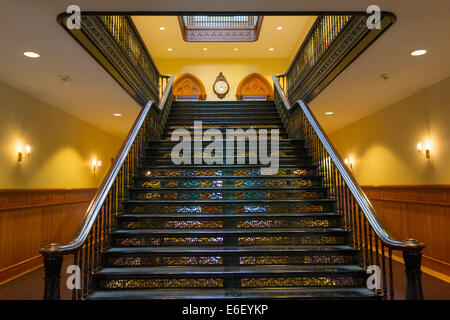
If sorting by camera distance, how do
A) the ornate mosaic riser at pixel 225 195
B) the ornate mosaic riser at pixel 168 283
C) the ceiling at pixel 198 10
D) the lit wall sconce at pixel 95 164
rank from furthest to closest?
the lit wall sconce at pixel 95 164 < the ornate mosaic riser at pixel 225 195 < the ornate mosaic riser at pixel 168 283 < the ceiling at pixel 198 10

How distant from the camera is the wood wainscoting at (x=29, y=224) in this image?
4324 mm

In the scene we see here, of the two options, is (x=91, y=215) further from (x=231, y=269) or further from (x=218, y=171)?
(x=218, y=171)

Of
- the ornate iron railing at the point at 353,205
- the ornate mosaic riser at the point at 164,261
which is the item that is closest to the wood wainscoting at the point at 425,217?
the ornate iron railing at the point at 353,205

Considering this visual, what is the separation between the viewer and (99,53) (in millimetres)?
3916

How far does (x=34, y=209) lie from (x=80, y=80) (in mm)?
2418

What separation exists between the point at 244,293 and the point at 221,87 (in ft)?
29.8

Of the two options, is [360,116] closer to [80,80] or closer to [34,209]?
[80,80]

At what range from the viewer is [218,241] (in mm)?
3465

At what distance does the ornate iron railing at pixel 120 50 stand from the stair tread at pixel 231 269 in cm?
275

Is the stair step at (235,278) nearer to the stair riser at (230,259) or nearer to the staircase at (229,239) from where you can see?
the staircase at (229,239)

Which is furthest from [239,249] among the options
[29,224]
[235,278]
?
[29,224]

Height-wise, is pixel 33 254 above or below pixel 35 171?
below

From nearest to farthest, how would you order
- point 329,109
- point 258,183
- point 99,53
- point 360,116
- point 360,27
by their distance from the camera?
1. point 360,27
2. point 99,53
3. point 258,183
4. point 329,109
5. point 360,116
